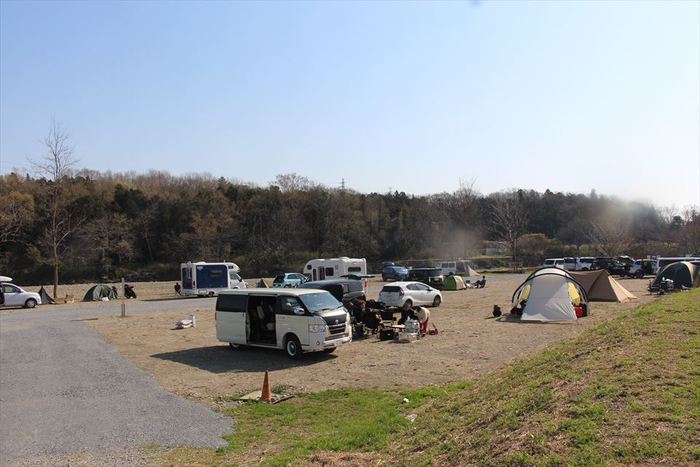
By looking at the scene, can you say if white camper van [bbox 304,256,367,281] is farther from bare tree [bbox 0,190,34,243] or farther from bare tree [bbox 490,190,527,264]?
bare tree [bbox 490,190,527,264]

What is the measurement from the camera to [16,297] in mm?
33719

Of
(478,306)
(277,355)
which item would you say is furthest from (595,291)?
(277,355)

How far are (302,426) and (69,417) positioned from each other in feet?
13.4

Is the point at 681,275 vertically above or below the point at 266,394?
above

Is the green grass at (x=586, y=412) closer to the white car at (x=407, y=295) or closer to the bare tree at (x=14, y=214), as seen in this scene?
the white car at (x=407, y=295)

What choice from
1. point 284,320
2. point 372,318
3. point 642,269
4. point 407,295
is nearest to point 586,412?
point 284,320

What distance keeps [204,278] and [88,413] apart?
29.6m

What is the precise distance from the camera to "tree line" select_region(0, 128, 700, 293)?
60812 mm

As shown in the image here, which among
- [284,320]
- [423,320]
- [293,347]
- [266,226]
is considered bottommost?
[293,347]

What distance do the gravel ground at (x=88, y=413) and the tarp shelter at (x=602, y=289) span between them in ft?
71.6

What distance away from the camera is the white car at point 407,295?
25672 millimetres

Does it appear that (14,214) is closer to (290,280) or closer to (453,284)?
(290,280)

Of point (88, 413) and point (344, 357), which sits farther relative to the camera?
point (344, 357)

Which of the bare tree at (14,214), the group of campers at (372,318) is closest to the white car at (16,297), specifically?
the bare tree at (14,214)
